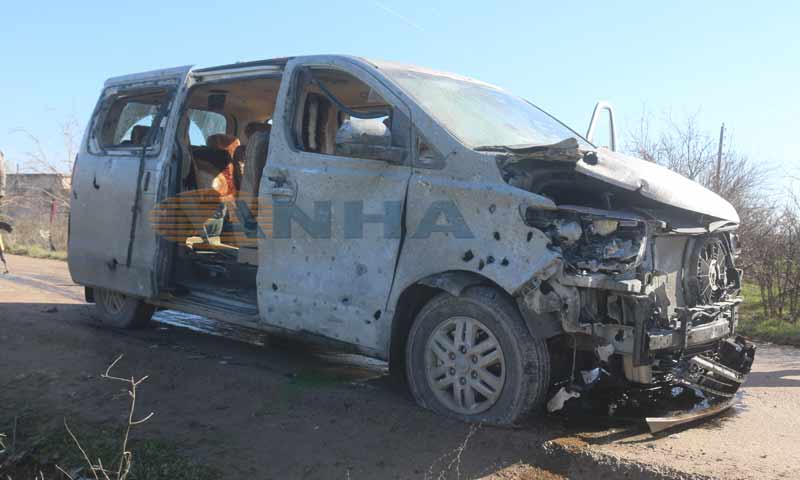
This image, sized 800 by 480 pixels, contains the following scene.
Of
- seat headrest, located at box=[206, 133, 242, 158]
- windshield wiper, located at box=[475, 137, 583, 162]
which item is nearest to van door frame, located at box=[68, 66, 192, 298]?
seat headrest, located at box=[206, 133, 242, 158]

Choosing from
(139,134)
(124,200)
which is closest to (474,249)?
(124,200)

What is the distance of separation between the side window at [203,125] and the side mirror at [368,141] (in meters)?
2.81

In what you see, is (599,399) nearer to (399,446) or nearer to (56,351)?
(399,446)

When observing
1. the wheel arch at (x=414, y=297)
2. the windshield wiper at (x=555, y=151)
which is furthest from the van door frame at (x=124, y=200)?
the windshield wiper at (x=555, y=151)

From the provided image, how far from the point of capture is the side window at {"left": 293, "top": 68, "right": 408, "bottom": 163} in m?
4.33

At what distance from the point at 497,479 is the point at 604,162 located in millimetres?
1927

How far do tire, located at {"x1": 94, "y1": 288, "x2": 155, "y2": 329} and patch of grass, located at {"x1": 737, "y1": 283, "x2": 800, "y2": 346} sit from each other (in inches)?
248

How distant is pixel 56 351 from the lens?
232 inches

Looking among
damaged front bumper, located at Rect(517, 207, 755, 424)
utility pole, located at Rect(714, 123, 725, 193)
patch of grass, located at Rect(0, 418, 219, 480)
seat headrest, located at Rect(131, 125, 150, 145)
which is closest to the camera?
patch of grass, located at Rect(0, 418, 219, 480)

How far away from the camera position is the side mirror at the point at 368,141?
4.30 metres

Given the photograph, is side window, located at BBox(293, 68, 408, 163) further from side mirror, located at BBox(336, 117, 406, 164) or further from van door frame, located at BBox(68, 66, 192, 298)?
van door frame, located at BBox(68, 66, 192, 298)

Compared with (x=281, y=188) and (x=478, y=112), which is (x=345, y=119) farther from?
(x=478, y=112)

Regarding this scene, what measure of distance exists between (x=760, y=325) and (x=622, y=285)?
18.8ft

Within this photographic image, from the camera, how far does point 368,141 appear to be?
14.2 feet
